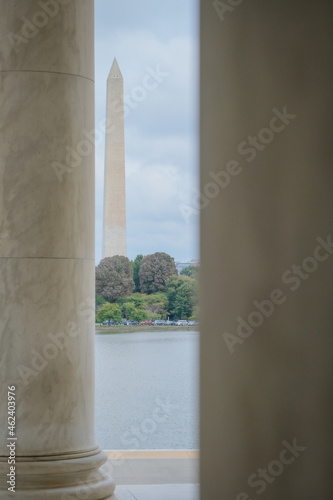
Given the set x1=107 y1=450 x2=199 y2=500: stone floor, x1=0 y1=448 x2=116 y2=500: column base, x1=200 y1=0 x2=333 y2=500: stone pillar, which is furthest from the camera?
x1=107 y1=450 x2=199 y2=500: stone floor

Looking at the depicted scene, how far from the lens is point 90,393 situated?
61.9 m

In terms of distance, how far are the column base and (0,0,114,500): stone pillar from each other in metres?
0.08

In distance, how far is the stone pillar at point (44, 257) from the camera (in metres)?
58.0

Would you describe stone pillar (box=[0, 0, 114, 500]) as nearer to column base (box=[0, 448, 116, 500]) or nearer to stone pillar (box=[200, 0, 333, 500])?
column base (box=[0, 448, 116, 500])

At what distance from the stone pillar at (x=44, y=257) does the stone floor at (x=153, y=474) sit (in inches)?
512

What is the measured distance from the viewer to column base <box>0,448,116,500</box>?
56.7m

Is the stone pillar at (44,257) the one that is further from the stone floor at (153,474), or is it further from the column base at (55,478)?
the stone floor at (153,474)

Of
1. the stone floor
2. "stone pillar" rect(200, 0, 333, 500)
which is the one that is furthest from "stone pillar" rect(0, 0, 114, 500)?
"stone pillar" rect(200, 0, 333, 500)

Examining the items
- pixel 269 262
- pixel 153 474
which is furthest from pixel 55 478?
pixel 269 262

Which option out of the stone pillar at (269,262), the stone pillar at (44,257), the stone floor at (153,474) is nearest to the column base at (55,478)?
the stone pillar at (44,257)

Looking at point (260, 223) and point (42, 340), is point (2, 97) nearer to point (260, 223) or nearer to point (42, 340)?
point (42, 340)

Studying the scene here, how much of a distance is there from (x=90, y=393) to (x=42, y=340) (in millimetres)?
6960

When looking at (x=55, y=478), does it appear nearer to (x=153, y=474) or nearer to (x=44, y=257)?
(x=44, y=257)

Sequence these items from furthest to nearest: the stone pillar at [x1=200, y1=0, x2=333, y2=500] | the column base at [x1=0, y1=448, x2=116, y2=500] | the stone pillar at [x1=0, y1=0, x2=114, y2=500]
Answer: the stone pillar at [x1=0, y1=0, x2=114, y2=500] < the column base at [x1=0, y1=448, x2=116, y2=500] < the stone pillar at [x1=200, y1=0, x2=333, y2=500]
